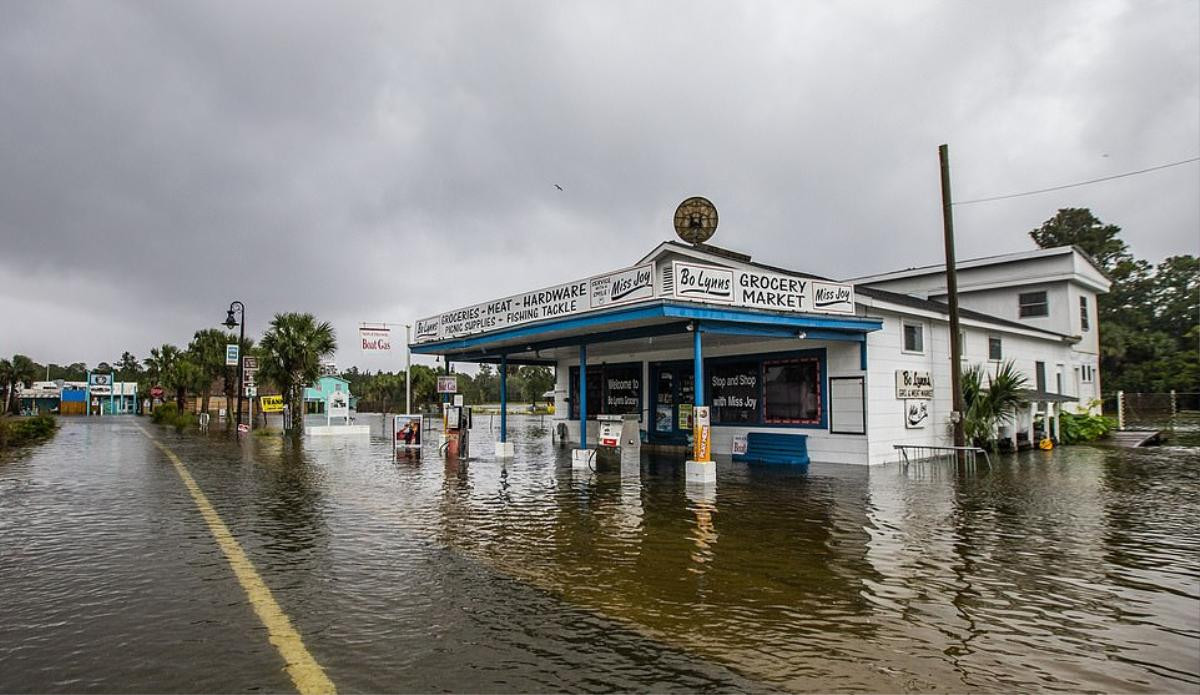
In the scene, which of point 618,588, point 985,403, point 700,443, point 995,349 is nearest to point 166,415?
point 700,443

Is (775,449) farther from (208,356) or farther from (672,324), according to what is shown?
(208,356)

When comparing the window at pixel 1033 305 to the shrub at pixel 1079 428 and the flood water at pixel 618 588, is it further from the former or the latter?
the flood water at pixel 618 588

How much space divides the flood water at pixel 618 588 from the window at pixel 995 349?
10.3 meters

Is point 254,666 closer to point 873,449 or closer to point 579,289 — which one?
point 579,289

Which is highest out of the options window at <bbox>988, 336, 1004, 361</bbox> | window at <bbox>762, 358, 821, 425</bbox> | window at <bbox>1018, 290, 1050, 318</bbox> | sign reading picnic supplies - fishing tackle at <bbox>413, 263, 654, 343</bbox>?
window at <bbox>1018, 290, 1050, 318</bbox>

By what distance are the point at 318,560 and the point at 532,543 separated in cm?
239

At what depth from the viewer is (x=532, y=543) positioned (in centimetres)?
817

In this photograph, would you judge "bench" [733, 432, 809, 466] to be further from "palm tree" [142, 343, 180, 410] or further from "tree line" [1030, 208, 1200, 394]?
Result: "palm tree" [142, 343, 180, 410]

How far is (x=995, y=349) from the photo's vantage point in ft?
75.6

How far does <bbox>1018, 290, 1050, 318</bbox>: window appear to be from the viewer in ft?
99.2

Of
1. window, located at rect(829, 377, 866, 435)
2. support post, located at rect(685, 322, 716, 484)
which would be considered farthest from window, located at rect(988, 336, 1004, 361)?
support post, located at rect(685, 322, 716, 484)

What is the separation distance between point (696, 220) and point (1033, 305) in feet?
62.6

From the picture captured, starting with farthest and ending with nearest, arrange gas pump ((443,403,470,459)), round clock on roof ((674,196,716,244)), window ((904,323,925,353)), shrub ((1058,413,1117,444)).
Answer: shrub ((1058,413,1117,444)), round clock on roof ((674,196,716,244)), gas pump ((443,403,470,459)), window ((904,323,925,353))

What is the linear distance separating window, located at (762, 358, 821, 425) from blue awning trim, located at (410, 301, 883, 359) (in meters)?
1.82
